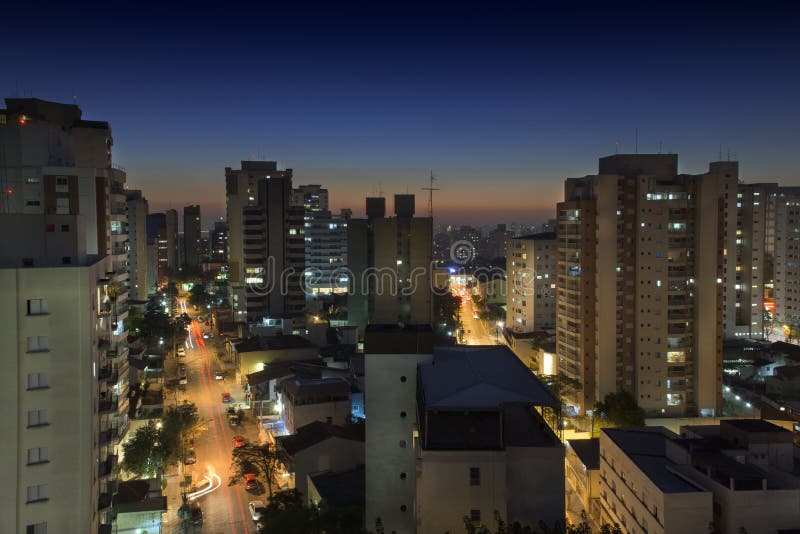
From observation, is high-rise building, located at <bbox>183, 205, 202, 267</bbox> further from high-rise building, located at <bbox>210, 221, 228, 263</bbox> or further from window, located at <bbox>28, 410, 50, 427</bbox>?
window, located at <bbox>28, 410, 50, 427</bbox>

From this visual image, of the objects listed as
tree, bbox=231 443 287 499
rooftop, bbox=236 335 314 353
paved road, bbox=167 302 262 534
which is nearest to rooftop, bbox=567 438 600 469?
tree, bbox=231 443 287 499

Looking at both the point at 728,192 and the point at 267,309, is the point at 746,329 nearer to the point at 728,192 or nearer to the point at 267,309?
the point at 728,192

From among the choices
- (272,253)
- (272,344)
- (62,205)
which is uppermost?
(62,205)

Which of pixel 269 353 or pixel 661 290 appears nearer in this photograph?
pixel 661 290

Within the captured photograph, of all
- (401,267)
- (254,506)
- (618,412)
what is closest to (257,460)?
(254,506)

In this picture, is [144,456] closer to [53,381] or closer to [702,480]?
[53,381]

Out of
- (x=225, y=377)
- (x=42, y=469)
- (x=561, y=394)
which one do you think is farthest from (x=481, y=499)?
(x=225, y=377)

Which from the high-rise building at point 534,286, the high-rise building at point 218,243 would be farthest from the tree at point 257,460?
the high-rise building at point 218,243
